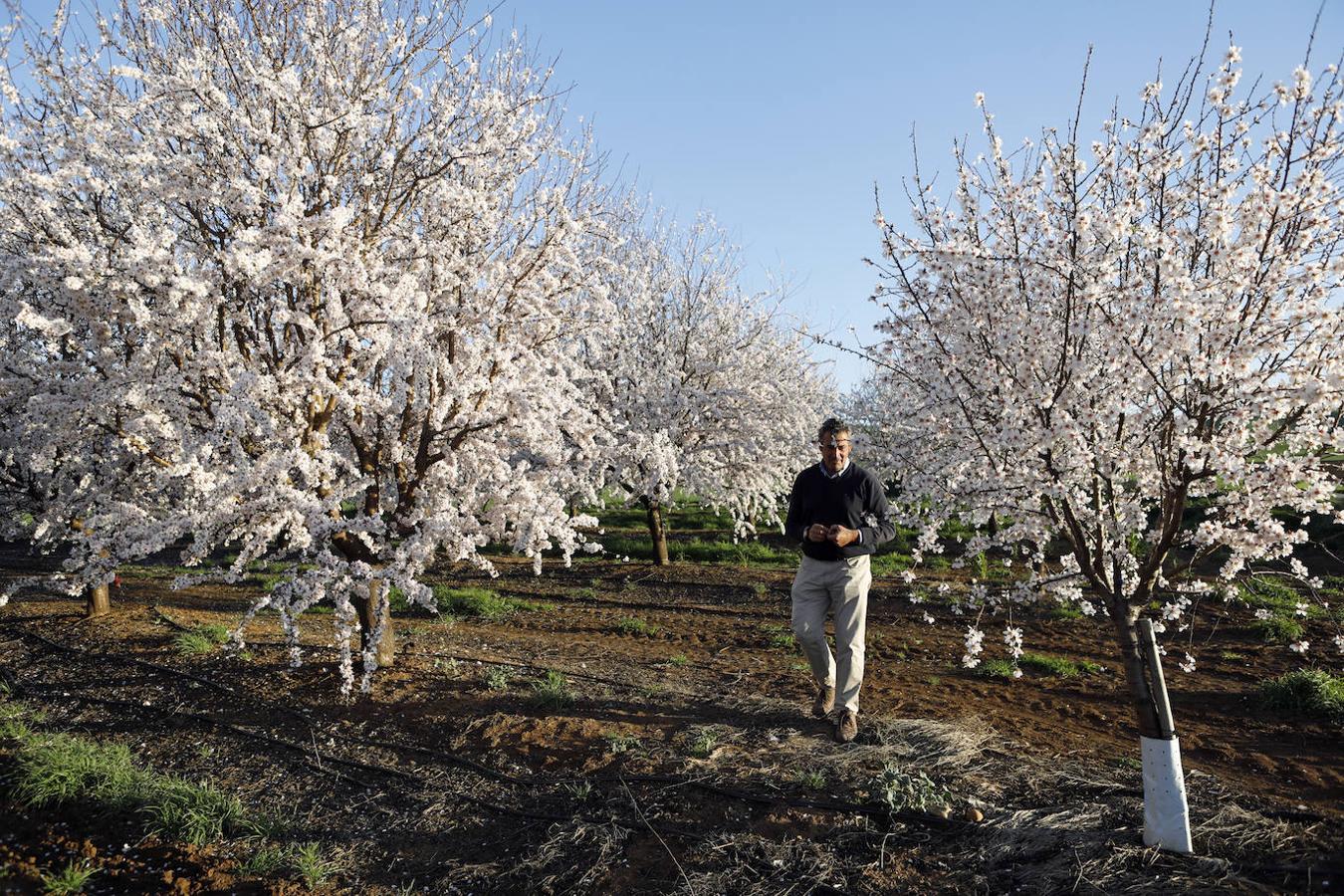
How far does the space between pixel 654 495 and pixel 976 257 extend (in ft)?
27.6

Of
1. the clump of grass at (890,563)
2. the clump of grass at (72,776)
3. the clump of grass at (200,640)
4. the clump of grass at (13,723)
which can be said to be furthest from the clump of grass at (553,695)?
the clump of grass at (890,563)

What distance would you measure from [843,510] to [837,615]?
2.31 feet

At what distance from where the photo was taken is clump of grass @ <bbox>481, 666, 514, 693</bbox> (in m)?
5.76

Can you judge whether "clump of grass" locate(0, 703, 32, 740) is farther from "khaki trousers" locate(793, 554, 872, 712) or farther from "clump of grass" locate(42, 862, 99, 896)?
"khaki trousers" locate(793, 554, 872, 712)

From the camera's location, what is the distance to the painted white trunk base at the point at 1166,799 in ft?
10.9

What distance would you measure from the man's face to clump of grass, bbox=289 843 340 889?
142 inches

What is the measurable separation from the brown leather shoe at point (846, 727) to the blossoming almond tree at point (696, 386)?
286 inches

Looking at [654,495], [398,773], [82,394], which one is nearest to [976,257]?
[398,773]

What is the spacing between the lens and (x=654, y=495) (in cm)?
1212

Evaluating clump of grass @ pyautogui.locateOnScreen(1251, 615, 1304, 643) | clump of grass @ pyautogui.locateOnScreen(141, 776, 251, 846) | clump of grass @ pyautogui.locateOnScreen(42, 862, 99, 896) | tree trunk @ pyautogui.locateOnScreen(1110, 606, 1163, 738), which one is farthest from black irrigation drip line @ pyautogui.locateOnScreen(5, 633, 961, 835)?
clump of grass @ pyautogui.locateOnScreen(1251, 615, 1304, 643)

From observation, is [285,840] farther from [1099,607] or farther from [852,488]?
[1099,607]

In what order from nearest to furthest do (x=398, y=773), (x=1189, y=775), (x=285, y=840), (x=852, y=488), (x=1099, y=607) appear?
1. (x=285, y=840)
2. (x=1189, y=775)
3. (x=398, y=773)
4. (x=852, y=488)
5. (x=1099, y=607)

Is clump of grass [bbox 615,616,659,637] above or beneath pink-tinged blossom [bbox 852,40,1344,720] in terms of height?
beneath

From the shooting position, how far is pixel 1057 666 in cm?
699
